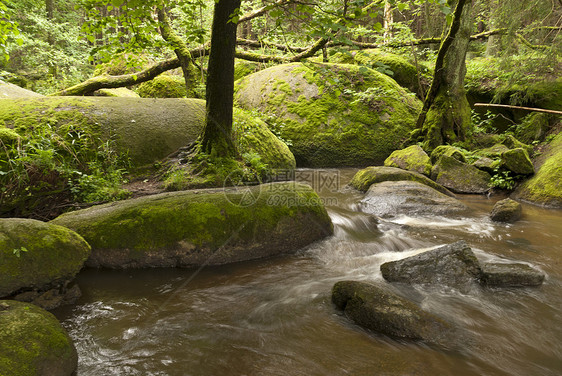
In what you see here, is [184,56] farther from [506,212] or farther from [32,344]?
[506,212]

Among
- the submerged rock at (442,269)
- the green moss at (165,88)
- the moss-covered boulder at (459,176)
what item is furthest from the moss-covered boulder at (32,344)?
the green moss at (165,88)

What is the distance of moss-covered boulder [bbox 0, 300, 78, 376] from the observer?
6.81 feet

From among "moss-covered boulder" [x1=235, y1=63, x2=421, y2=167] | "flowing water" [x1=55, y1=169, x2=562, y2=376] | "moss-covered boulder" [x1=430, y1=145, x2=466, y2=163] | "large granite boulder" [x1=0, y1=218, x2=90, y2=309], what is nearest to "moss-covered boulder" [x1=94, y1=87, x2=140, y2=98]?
"moss-covered boulder" [x1=235, y1=63, x2=421, y2=167]

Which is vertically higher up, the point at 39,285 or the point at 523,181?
the point at 523,181

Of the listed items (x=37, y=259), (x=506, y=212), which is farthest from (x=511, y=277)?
(x=37, y=259)

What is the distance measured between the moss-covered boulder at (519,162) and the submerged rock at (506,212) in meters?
2.10

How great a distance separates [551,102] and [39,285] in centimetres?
1367

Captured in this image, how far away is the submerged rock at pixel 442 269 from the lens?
391 centimetres

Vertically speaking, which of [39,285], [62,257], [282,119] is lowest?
[39,285]

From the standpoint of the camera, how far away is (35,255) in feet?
10.1

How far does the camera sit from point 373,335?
2.92 meters

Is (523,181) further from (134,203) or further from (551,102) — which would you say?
(134,203)

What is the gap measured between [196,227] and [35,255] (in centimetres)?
177

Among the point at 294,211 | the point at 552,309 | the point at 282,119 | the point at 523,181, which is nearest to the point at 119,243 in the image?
the point at 294,211
